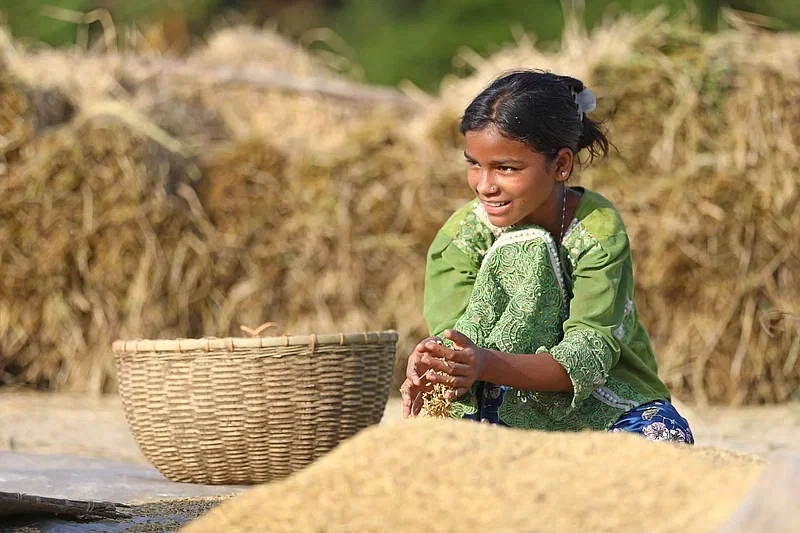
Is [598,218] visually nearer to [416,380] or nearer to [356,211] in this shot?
[416,380]

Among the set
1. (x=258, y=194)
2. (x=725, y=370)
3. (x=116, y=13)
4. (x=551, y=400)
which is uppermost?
(x=551, y=400)

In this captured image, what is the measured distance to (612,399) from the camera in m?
2.87

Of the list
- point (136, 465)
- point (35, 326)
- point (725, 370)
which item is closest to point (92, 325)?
point (35, 326)

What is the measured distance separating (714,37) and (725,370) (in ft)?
5.80

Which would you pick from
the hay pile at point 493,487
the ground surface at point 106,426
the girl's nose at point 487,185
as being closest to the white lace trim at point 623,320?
the girl's nose at point 487,185

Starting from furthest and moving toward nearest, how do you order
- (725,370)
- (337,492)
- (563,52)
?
1. (563,52)
2. (725,370)
3. (337,492)

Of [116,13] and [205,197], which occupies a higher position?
[205,197]

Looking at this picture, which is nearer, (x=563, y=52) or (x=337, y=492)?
(x=337, y=492)

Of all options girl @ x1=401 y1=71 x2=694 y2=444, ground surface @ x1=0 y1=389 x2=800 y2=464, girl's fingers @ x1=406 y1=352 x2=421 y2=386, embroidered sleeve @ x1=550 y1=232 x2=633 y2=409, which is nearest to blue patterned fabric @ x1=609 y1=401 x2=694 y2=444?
girl @ x1=401 y1=71 x2=694 y2=444

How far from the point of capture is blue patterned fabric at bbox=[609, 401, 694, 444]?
2805 millimetres

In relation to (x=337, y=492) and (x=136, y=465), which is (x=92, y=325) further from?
(x=337, y=492)

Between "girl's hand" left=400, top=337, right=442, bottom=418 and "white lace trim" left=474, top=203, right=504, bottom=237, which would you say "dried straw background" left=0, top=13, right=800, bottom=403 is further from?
"girl's hand" left=400, top=337, right=442, bottom=418

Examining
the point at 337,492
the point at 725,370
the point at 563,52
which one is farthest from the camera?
the point at 563,52

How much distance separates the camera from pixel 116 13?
17.1 meters
